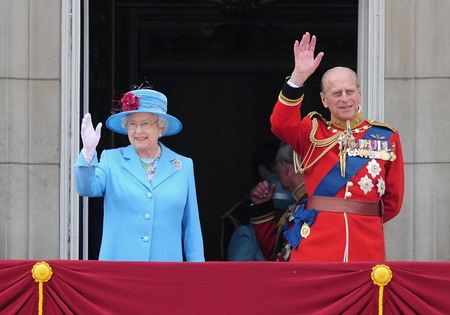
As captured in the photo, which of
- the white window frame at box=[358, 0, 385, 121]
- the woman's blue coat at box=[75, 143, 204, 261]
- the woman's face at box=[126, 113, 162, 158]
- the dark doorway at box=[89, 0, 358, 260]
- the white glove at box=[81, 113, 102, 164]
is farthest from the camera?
the dark doorway at box=[89, 0, 358, 260]

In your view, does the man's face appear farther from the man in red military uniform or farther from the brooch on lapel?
the brooch on lapel

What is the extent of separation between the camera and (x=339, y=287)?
5910 millimetres

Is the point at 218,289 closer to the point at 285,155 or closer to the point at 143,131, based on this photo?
the point at 143,131

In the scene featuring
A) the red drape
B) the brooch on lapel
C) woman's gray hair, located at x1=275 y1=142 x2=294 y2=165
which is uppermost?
woman's gray hair, located at x1=275 y1=142 x2=294 y2=165

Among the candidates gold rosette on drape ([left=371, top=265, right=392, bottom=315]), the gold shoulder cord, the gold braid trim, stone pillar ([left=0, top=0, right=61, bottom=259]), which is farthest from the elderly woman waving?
the gold braid trim

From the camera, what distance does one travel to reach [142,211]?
638 cm

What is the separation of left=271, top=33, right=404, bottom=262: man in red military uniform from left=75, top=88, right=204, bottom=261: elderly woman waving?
0.56 m

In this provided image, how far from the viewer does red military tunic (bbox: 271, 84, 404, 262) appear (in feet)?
21.1

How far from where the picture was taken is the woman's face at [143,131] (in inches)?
255

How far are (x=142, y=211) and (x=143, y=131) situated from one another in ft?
1.33

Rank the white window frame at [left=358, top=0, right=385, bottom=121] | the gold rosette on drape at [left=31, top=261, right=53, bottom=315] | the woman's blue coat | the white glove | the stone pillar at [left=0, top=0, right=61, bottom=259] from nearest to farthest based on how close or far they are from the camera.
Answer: the gold rosette on drape at [left=31, top=261, right=53, bottom=315]
the white glove
the woman's blue coat
the stone pillar at [left=0, top=0, right=61, bottom=259]
the white window frame at [left=358, top=0, right=385, bottom=121]

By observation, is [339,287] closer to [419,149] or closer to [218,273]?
[218,273]

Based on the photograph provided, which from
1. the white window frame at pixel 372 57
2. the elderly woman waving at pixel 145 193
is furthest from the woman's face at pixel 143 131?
the white window frame at pixel 372 57

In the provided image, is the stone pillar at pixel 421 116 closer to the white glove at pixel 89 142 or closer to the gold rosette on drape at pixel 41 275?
the white glove at pixel 89 142
